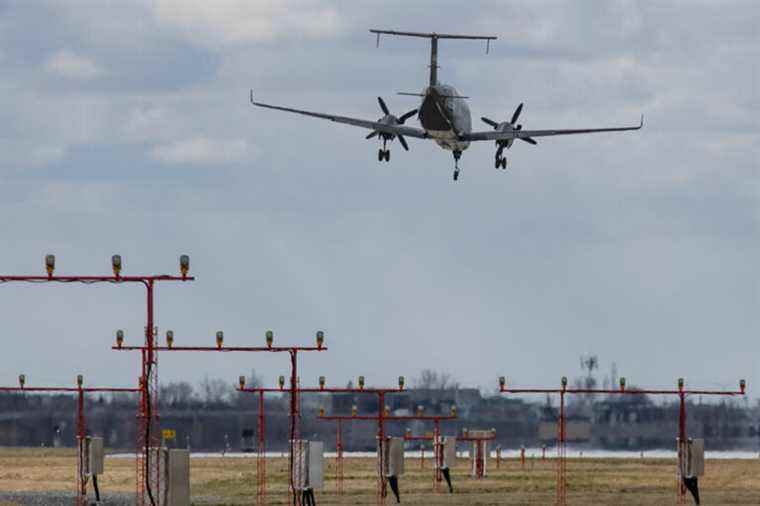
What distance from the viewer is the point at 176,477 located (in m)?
67.0

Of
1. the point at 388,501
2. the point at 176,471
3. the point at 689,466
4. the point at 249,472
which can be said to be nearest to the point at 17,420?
the point at 249,472

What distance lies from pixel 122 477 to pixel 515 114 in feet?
119

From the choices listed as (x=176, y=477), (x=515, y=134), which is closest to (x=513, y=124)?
(x=515, y=134)

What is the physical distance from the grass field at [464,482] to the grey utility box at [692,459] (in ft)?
25.8

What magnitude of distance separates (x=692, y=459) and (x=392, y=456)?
1280 centimetres

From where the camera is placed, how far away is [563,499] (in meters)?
105

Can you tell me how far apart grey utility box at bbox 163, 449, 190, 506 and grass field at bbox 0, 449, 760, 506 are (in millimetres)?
43630

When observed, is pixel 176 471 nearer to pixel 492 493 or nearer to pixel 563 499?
pixel 563 499

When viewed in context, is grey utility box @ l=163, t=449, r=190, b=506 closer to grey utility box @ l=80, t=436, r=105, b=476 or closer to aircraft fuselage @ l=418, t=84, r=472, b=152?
grey utility box @ l=80, t=436, r=105, b=476

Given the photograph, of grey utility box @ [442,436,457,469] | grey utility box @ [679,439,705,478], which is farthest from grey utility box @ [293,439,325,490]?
grey utility box @ [442,436,457,469]

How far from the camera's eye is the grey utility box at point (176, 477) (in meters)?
66.8

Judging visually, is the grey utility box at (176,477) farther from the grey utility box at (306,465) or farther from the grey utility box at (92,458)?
the grey utility box at (92,458)

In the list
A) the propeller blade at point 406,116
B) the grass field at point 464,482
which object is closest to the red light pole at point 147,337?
the grass field at point 464,482

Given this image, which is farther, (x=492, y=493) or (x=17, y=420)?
(x=17, y=420)
